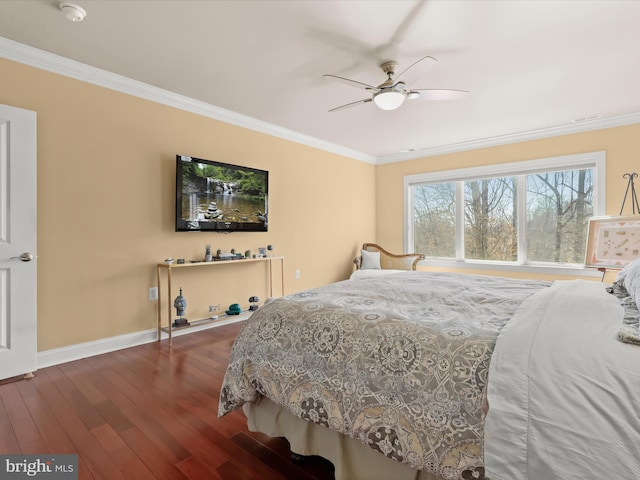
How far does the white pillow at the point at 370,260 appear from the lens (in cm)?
546

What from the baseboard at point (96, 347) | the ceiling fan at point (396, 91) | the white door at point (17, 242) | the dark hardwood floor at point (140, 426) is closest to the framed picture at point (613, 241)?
the ceiling fan at point (396, 91)

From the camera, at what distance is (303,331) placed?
157 cm

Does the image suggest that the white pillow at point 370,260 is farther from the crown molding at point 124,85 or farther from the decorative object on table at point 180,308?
the decorative object on table at point 180,308

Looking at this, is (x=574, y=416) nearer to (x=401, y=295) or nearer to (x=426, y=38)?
(x=401, y=295)

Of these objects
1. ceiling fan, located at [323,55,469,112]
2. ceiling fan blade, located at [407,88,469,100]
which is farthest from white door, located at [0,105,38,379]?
ceiling fan blade, located at [407,88,469,100]

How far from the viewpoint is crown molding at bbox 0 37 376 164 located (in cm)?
254

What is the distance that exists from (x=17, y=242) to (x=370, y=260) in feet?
14.2

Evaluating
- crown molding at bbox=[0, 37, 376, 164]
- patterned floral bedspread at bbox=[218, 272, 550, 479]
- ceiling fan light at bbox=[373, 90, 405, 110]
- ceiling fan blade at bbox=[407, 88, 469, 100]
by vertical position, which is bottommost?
patterned floral bedspread at bbox=[218, 272, 550, 479]

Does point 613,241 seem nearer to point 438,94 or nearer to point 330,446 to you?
point 438,94

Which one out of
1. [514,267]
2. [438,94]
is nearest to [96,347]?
[438,94]

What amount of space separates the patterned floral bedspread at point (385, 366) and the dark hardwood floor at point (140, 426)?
0.80ft

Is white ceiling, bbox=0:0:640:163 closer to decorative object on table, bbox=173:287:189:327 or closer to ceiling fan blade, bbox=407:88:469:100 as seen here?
ceiling fan blade, bbox=407:88:469:100

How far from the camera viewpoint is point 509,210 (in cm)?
493

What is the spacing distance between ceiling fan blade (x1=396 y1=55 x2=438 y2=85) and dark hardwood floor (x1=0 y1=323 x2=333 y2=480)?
2.46 meters
